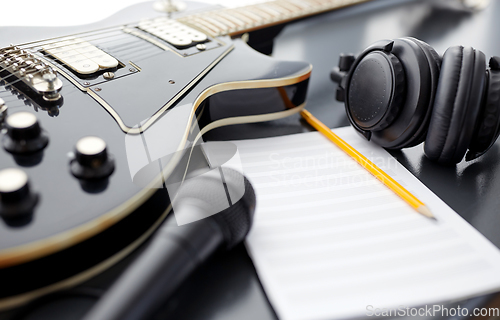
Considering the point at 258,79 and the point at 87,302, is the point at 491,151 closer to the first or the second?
the point at 258,79

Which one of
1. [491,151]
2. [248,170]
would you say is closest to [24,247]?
[248,170]

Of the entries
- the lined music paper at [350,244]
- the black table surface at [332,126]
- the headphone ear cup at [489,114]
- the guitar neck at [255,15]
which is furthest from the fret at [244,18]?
the headphone ear cup at [489,114]

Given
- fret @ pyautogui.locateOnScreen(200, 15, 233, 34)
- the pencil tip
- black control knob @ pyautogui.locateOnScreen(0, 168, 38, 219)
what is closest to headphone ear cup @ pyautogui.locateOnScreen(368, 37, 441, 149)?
the pencil tip

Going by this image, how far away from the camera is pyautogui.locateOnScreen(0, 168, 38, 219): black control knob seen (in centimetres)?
34

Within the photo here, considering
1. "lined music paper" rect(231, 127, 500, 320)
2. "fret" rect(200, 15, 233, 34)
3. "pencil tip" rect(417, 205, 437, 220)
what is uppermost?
"fret" rect(200, 15, 233, 34)

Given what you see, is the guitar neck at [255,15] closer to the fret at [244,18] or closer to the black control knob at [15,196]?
the fret at [244,18]

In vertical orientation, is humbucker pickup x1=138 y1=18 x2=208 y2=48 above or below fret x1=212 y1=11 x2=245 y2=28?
below

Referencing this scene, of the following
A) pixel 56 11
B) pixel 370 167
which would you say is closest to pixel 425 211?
pixel 370 167

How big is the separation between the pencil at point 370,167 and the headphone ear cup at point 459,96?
9 centimetres

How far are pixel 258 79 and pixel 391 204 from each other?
28 centimetres

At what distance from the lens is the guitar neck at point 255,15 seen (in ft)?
2.51

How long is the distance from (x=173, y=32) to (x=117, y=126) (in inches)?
12.5

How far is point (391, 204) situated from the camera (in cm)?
50

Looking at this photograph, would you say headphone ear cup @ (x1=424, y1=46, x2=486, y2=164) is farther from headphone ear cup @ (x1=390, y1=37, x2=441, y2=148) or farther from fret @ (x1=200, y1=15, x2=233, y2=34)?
fret @ (x1=200, y1=15, x2=233, y2=34)
